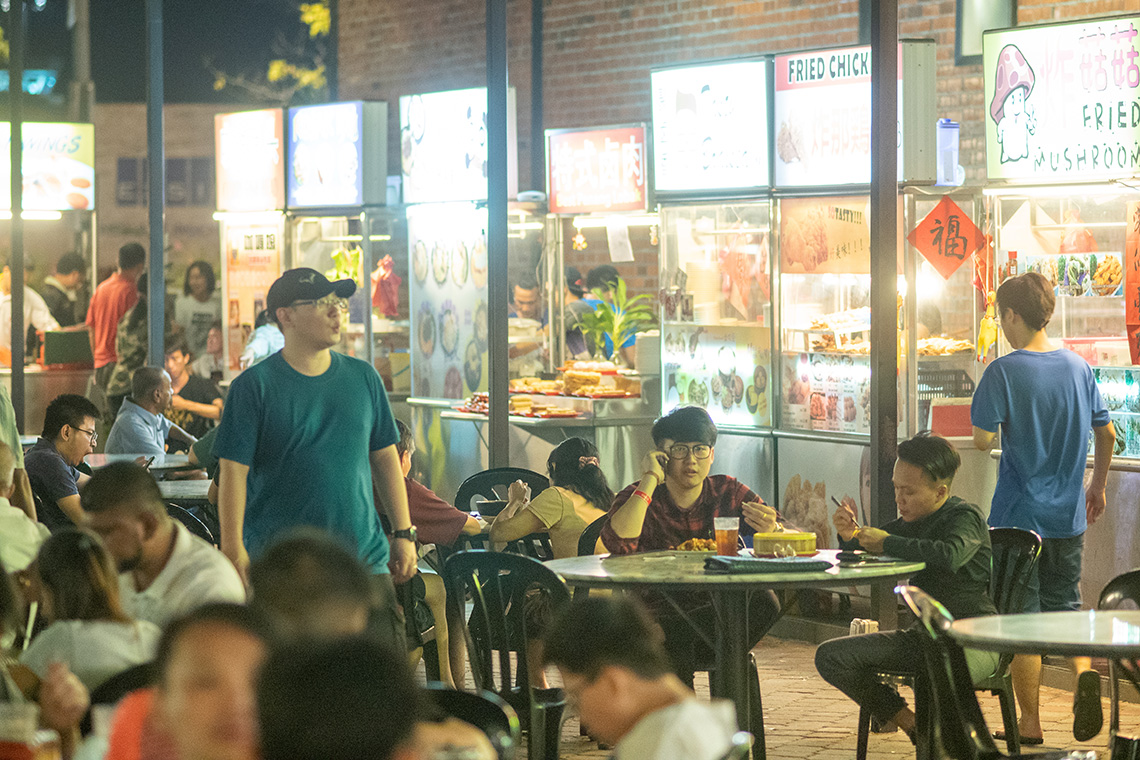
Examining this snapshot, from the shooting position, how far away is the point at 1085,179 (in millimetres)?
7582

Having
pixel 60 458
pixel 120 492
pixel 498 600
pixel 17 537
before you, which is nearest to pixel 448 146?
pixel 60 458

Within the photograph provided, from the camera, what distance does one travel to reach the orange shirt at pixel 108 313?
13594 mm

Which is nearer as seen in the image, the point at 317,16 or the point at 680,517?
the point at 680,517

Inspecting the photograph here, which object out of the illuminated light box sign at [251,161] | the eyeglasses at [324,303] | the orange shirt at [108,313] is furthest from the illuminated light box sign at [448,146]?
the eyeglasses at [324,303]

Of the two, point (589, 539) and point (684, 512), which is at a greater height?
point (684, 512)

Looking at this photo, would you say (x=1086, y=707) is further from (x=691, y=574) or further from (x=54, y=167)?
(x=54, y=167)

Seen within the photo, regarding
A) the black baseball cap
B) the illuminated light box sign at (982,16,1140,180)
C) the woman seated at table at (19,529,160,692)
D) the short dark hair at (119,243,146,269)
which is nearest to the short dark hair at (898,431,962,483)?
the black baseball cap

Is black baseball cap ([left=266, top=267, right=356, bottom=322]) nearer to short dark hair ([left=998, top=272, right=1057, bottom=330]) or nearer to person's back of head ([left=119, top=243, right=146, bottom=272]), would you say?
short dark hair ([left=998, top=272, right=1057, bottom=330])

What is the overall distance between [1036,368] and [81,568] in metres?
4.33

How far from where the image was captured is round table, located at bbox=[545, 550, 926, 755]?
4906 mm

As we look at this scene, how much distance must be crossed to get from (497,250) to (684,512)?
329 centimetres

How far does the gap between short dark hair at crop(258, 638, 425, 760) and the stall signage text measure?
10.4 meters

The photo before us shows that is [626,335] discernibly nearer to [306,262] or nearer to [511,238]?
[511,238]

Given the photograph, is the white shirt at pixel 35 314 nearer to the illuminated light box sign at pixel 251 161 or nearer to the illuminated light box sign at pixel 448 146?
the illuminated light box sign at pixel 251 161
